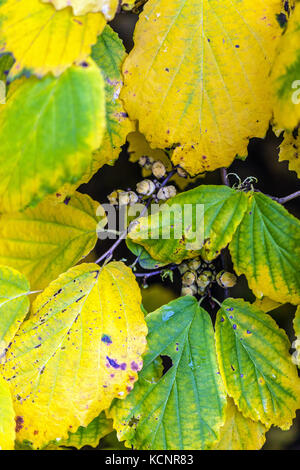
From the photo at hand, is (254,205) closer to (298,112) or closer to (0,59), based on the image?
(298,112)

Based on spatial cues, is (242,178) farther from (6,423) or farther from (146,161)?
(6,423)

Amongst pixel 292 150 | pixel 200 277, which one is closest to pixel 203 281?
pixel 200 277

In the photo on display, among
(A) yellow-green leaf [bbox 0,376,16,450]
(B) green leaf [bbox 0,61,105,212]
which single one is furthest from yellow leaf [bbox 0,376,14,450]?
(B) green leaf [bbox 0,61,105,212]

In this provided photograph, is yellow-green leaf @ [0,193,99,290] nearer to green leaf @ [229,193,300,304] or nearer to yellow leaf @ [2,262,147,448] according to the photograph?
yellow leaf @ [2,262,147,448]

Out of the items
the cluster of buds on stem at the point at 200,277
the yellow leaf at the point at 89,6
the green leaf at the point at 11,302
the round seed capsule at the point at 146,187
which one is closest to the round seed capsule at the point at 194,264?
the cluster of buds on stem at the point at 200,277

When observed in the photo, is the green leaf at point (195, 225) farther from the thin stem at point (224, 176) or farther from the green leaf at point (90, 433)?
the green leaf at point (90, 433)
